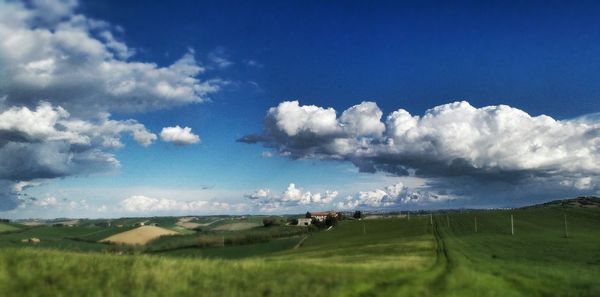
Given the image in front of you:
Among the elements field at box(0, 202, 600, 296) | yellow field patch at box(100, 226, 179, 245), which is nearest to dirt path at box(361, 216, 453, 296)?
field at box(0, 202, 600, 296)

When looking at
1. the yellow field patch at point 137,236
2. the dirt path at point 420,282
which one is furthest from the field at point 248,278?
the yellow field patch at point 137,236

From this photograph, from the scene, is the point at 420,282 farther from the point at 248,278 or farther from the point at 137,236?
the point at 137,236

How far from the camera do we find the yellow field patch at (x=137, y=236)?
6033 inches

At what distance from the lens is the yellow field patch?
15325 cm

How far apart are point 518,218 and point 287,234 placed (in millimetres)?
76684

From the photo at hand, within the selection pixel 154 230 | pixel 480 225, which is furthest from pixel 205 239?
pixel 480 225

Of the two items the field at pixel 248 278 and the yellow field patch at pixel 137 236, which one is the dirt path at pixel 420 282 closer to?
the field at pixel 248 278

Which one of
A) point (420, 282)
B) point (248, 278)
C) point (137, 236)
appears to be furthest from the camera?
point (137, 236)

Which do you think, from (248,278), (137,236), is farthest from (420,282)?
(137,236)

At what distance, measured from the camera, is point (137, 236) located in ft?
530

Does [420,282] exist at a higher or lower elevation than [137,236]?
higher

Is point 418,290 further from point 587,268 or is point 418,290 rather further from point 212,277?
point 587,268

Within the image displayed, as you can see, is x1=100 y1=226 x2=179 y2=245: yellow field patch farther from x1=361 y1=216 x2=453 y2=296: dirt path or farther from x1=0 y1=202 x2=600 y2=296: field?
x1=0 y1=202 x2=600 y2=296: field

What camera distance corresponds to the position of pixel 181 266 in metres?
26.3
